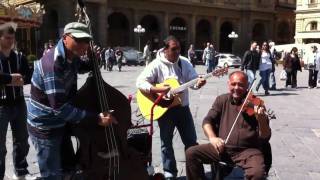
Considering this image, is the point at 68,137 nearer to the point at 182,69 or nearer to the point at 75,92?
the point at 75,92

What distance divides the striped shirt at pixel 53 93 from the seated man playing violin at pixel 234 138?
1.19 meters

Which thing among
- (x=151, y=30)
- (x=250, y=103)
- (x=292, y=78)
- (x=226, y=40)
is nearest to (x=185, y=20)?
(x=151, y=30)

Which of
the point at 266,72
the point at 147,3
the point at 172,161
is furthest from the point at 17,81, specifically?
the point at 147,3

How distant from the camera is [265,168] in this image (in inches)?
162

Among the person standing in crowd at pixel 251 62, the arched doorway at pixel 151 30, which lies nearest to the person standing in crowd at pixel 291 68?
the person standing in crowd at pixel 251 62

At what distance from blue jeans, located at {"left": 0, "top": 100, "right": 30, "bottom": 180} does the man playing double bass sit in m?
1.13

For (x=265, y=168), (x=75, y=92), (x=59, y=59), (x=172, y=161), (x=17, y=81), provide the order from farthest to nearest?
(x=172, y=161) < (x=17, y=81) < (x=265, y=168) < (x=75, y=92) < (x=59, y=59)

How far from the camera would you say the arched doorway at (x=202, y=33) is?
54.9 meters

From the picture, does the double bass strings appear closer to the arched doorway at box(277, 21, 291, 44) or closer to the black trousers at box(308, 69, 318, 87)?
the black trousers at box(308, 69, 318, 87)

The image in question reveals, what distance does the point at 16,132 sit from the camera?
502cm

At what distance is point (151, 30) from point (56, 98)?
47174mm

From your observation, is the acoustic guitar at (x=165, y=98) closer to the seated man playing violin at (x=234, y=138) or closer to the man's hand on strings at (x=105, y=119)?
the seated man playing violin at (x=234, y=138)

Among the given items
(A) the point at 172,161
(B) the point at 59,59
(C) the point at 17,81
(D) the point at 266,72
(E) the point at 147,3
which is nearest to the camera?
(B) the point at 59,59

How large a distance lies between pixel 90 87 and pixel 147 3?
44.3 m
